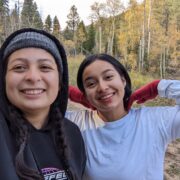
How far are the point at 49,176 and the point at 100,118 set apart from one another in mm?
773

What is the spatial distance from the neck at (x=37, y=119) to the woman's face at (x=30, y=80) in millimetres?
38

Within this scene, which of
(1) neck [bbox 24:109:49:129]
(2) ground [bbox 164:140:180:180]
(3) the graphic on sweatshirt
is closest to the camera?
(3) the graphic on sweatshirt

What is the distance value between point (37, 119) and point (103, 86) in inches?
23.3

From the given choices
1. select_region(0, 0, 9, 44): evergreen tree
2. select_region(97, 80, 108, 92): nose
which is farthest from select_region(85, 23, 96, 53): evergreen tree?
select_region(97, 80, 108, 92): nose

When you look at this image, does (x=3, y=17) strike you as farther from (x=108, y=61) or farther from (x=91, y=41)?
(x=108, y=61)

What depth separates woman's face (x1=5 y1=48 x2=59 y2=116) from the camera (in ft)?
5.24

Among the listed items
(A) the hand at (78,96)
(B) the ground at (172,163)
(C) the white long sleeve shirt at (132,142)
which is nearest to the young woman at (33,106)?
(C) the white long sleeve shirt at (132,142)

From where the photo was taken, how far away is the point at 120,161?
2039 mm

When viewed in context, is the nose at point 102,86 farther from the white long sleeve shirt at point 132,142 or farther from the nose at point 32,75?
the nose at point 32,75

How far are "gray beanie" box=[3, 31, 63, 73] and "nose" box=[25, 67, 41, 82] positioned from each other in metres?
0.12

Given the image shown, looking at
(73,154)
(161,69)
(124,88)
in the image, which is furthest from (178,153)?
(161,69)

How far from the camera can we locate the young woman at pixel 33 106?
1.54m

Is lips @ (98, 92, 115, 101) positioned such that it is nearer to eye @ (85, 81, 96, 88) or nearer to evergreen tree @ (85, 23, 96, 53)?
eye @ (85, 81, 96, 88)

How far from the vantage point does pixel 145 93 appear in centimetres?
241
